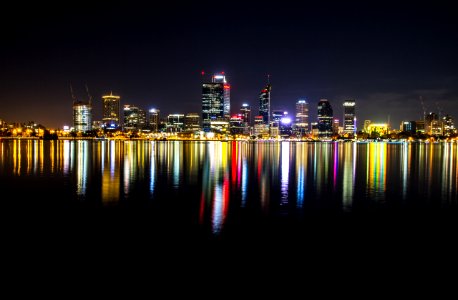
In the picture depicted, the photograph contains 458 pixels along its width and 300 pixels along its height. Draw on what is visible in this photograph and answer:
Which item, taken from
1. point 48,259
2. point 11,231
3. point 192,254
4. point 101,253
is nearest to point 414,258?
point 192,254

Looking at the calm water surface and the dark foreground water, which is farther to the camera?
the calm water surface

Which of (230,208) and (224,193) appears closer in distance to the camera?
(230,208)

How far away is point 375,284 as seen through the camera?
978 centimetres

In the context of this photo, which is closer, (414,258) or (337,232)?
(414,258)

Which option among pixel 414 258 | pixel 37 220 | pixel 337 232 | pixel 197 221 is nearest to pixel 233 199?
pixel 197 221

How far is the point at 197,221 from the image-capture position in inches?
616

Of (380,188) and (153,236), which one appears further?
(380,188)

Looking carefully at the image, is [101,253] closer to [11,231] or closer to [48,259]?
[48,259]

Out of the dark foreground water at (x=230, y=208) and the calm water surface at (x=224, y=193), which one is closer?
the dark foreground water at (x=230, y=208)

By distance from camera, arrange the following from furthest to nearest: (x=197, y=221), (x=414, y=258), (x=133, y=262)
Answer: (x=197, y=221) < (x=414, y=258) < (x=133, y=262)

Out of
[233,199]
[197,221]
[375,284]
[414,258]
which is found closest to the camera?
[375,284]

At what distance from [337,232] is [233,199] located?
7.21 m

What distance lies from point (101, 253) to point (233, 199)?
9.72m

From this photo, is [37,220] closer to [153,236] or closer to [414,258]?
[153,236]
